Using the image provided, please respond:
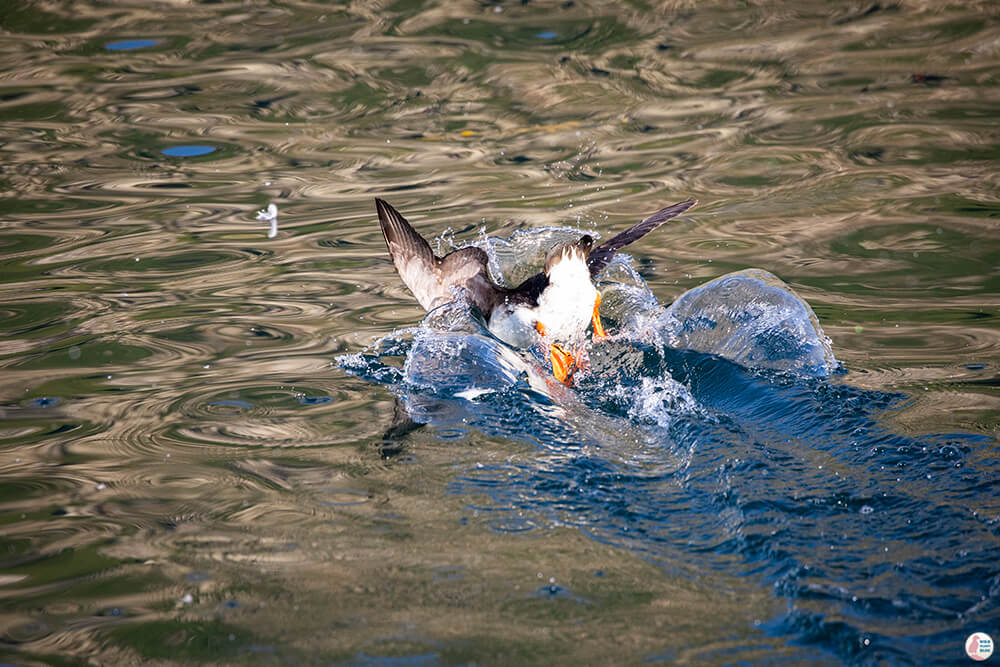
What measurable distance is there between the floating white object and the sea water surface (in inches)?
1.1

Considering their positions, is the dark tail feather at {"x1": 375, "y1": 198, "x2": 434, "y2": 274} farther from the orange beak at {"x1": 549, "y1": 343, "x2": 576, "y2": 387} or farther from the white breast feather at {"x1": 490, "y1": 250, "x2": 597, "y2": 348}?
the orange beak at {"x1": 549, "y1": 343, "x2": 576, "y2": 387}

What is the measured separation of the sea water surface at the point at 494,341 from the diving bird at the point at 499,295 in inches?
5.8

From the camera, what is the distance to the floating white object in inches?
264

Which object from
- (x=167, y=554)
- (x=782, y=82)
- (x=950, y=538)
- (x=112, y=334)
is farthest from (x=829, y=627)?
(x=782, y=82)

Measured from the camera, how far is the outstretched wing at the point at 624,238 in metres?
5.03

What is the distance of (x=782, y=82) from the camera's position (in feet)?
27.9

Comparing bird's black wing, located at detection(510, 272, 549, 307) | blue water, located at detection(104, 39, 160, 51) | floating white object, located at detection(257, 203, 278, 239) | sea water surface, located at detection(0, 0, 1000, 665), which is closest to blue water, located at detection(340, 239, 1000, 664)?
sea water surface, located at detection(0, 0, 1000, 665)

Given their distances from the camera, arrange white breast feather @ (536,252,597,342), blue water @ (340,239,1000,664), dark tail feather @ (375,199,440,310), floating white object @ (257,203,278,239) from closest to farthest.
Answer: blue water @ (340,239,1000,664)
white breast feather @ (536,252,597,342)
dark tail feather @ (375,199,440,310)
floating white object @ (257,203,278,239)

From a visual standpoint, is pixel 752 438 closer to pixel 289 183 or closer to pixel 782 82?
pixel 289 183

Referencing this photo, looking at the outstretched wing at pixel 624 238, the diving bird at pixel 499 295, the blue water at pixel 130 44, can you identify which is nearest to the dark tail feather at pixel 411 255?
the diving bird at pixel 499 295

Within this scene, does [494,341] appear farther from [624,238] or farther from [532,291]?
[624,238]

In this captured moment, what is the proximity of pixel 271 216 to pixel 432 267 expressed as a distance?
2596mm

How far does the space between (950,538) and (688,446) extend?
1039 mm

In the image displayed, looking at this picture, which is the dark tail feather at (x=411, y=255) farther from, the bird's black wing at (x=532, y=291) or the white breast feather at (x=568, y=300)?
the white breast feather at (x=568, y=300)
